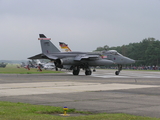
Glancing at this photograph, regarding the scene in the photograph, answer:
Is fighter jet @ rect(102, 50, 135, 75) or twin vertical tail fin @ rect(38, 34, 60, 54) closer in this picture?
twin vertical tail fin @ rect(38, 34, 60, 54)

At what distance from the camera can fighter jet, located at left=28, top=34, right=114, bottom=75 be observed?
41406mm

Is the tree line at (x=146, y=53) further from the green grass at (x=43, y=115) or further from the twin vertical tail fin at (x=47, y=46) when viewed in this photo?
the green grass at (x=43, y=115)

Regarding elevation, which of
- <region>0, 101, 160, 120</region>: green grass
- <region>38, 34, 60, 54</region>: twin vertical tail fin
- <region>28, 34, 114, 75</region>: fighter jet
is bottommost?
<region>0, 101, 160, 120</region>: green grass

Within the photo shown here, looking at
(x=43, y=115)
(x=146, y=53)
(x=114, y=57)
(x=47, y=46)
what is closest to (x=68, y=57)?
(x=47, y=46)

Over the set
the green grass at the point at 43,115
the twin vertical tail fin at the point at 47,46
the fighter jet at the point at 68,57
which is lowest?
the green grass at the point at 43,115

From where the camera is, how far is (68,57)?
41.8 meters

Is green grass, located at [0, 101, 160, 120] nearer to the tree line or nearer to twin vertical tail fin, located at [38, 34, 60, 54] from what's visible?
twin vertical tail fin, located at [38, 34, 60, 54]

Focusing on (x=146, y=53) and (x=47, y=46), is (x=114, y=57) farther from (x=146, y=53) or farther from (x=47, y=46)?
(x=146, y=53)

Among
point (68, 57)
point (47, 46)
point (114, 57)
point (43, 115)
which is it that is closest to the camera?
point (43, 115)

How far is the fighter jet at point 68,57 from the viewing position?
136 ft

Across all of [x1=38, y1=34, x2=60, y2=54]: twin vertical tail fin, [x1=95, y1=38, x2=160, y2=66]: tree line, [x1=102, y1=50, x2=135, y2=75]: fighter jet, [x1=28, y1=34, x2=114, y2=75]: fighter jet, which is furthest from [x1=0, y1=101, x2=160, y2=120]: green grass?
[x1=95, y1=38, x2=160, y2=66]: tree line

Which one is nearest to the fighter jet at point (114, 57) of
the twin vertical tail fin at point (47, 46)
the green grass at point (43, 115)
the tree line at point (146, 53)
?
the twin vertical tail fin at point (47, 46)

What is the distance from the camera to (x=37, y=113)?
10078 millimetres

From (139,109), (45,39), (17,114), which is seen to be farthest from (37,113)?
(45,39)
